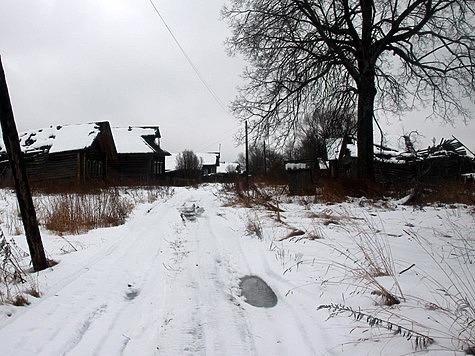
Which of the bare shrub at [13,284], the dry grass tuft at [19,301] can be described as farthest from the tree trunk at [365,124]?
the dry grass tuft at [19,301]

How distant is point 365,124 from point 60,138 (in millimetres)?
24878

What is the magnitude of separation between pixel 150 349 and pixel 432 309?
2103 mm

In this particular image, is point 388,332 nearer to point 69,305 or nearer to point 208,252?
→ point 69,305

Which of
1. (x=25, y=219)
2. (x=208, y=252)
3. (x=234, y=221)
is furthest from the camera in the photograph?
(x=234, y=221)

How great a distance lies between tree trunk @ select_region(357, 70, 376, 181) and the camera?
12.8m

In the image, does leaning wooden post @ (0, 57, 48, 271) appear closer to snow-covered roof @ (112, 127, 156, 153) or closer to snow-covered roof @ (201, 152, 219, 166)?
snow-covered roof @ (112, 127, 156, 153)

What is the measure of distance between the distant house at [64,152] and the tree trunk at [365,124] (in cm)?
1982

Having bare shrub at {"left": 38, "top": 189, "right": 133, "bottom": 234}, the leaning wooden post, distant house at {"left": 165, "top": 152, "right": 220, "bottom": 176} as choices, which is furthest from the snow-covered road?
distant house at {"left": 165, "top": 152, "right": 220, "bottom": 176}

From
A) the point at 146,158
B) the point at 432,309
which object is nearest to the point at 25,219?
the point at 432,309

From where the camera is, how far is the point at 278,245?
523cm

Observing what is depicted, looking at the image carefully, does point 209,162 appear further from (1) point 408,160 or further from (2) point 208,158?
(1) point 408,160

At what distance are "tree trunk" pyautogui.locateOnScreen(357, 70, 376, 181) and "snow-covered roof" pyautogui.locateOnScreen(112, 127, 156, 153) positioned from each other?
81.1ft

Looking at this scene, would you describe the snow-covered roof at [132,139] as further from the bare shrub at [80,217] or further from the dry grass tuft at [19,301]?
the dry grass tuft at [19,301]

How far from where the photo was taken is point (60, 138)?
27266 mm
